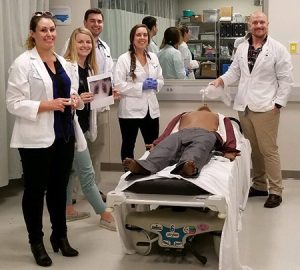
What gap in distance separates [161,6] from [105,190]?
2150mm

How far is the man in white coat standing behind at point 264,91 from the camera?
3.78m

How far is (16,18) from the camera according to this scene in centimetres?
416

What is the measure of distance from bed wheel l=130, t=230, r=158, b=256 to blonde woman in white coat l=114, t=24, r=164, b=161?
1.25 meters

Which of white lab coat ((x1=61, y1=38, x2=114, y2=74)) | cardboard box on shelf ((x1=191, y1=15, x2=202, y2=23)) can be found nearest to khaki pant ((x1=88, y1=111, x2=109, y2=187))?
white lab coat ((x1=61, y1=38, x2=114, y2=74))

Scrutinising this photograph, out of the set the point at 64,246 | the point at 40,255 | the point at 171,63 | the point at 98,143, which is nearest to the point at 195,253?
the point at 64,246

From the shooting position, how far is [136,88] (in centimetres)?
409

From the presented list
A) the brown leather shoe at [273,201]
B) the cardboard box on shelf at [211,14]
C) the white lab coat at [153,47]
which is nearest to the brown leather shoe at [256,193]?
the brown leather shoe at [273,201]

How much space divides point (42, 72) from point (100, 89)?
2.83 feet

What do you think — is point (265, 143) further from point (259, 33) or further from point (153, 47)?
point (153, 47)

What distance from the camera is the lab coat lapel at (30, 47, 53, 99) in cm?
267

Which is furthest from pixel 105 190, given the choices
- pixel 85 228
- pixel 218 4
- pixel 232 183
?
pixel 218 4

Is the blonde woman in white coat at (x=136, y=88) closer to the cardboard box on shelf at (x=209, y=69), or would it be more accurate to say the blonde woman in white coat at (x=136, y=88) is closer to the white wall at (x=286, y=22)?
the cardboard box on shelf at (x=209, y=69)

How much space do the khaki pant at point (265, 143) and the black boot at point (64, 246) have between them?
1.74 metres

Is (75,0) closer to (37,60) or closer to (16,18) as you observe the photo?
(16,18)
